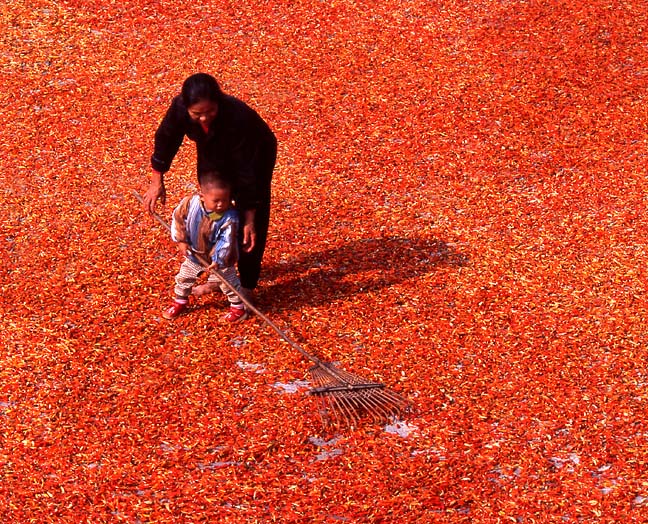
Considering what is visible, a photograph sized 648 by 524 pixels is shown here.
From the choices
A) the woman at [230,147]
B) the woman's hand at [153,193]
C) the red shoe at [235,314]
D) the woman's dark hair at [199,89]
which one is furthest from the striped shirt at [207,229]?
the woman's dark hair at [199,89]

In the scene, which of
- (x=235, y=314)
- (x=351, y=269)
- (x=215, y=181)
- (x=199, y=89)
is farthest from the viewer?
(x=351, y=269)

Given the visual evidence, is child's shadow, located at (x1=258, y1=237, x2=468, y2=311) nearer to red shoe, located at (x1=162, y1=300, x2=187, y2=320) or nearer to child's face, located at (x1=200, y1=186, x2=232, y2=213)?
red shoe, located at (x1=162, y1=300, x2=187, y2=320)

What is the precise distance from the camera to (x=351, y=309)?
22.8 ft

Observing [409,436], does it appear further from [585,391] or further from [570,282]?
[570,282]

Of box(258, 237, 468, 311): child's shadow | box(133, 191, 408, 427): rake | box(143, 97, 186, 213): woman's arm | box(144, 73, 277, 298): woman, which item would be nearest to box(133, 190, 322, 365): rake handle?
box(133, 191, 408, 427): rake

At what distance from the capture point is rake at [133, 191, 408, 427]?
5.88 m

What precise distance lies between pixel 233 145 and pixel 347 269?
1752 millimetres

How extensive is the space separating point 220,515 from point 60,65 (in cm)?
707

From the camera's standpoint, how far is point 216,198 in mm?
6090

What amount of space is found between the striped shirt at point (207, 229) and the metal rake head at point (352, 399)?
104 cm

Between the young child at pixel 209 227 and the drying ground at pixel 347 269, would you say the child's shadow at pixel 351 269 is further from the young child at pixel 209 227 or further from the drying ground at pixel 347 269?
the young child at pixel 209 227


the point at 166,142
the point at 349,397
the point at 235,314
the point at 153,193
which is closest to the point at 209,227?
the point at 153,193

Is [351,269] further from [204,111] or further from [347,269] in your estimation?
[204,111]

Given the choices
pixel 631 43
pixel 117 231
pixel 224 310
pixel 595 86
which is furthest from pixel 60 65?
pixel 631 43
